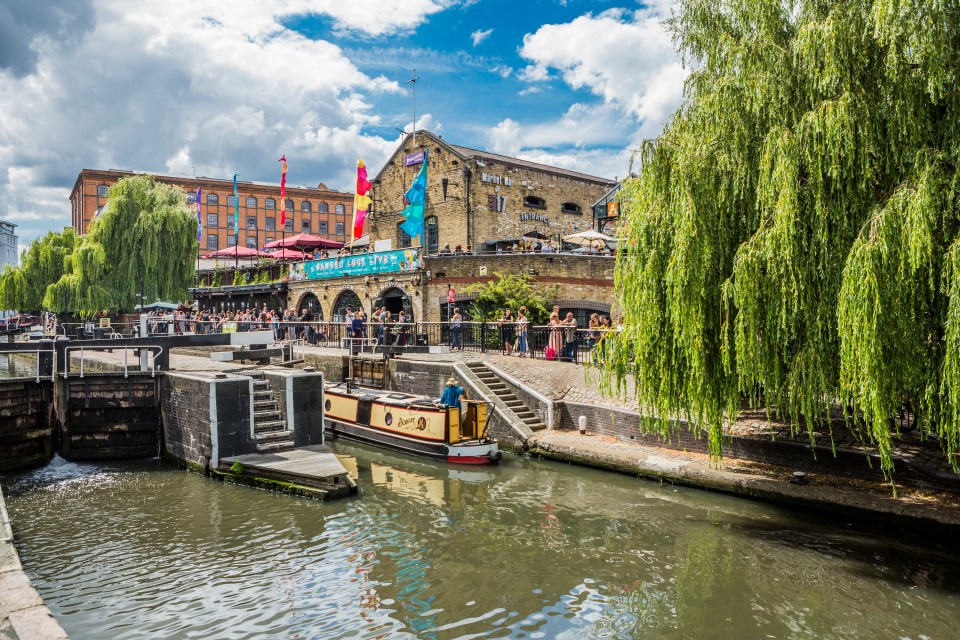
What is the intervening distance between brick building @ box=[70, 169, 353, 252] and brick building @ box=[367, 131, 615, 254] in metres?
32.8

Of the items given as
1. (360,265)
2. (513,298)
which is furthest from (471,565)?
(360,265)

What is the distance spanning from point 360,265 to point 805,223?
18.5 m

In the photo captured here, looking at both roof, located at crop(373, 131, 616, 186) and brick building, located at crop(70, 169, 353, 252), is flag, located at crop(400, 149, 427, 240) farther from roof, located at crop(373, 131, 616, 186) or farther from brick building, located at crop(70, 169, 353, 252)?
brick building, located at crop(70, 169, 353, 252)

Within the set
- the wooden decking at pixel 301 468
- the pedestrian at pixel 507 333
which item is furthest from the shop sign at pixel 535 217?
the wooden decking at pixel 301 468

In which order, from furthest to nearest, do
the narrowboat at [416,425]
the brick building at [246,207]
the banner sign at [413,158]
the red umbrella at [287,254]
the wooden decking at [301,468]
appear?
the brick building at [246,207], the red umbrella at [287,254], the banner sign at [413,158], the narrowboat at [416,425], the wooden decking at [301,468]

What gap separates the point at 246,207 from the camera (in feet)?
194

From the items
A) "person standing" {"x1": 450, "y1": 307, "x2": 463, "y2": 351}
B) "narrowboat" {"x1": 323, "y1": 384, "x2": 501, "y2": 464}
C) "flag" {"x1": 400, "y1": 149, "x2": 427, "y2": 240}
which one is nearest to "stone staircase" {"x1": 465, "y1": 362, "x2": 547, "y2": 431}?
"narrowboat" {"x1": 323, "y1": 384, "x2": 501, "y2": 464}

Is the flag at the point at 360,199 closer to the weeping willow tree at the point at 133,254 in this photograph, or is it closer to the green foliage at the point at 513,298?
the weeping willow tree at the point at 133,254

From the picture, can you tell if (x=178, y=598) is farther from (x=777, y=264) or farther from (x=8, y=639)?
(x=777, y=264)

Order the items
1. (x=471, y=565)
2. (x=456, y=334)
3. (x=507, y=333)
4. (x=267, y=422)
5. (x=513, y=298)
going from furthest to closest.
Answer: (x=513, y=298)
(x=456, y=334)
(x=507, y=333)
(x=267, y=422)
(x=471, y=565)

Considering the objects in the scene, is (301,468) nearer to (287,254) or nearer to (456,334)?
(456,334)

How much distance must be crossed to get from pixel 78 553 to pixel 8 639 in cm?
428

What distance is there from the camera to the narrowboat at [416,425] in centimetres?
1216

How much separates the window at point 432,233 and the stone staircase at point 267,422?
13.5m
